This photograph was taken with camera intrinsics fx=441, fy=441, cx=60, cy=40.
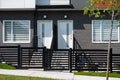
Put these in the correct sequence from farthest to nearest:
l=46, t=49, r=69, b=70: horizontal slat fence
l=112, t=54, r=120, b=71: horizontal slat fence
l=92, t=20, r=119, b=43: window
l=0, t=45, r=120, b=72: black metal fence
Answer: l=92, t=20, r=119, b=43: window
l=46, t=49, r=69, b=70: horizontal slat fence
l=0, t=45, r=120, b=72: black metal fence
l=112, t=54, r=120, b=71: horizontal slat fence

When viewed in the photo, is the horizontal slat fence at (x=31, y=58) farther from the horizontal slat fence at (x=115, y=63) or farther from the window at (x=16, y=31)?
the window at (x=16, y=31)

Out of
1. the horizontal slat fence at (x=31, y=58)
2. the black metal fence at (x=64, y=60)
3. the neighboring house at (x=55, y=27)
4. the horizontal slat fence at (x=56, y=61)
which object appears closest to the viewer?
the black metal fence at (x=64, y=60)

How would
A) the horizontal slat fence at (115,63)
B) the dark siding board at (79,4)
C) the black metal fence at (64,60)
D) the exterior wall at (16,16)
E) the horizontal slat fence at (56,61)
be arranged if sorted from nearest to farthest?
the horizontal slat fence at (115,63)
the black metal fence at (64,60)
the horizontal slat fence at (56,61)
the dark siding board at (79,4)
the exterior wall at (16,16)

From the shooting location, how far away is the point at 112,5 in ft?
54.4

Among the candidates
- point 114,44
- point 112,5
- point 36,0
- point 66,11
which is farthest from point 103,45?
point 112,5

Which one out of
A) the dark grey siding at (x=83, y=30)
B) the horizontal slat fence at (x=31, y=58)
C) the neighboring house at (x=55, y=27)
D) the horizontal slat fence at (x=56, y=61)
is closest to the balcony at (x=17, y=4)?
the neighboring house at (x=55, y=27)

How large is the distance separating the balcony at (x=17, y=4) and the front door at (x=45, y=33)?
1774 mm

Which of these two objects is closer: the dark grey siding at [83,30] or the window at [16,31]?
the dark grey siding at [83,30]

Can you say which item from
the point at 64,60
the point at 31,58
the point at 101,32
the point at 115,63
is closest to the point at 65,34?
the point at 101,32

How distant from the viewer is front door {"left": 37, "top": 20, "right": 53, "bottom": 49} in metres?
30.9

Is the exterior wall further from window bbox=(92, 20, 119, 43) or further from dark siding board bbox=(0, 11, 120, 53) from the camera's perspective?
window bbox=(92, 20, 119, 43)

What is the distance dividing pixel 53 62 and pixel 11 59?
2559 millimetres

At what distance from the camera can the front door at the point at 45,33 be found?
3094 cm

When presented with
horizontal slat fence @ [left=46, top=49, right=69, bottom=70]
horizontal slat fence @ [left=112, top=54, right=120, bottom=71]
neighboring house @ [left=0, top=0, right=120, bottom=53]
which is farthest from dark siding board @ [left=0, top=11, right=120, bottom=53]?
horizontal slat fence @ [left=112, top=54, right=120, bottom=71]
